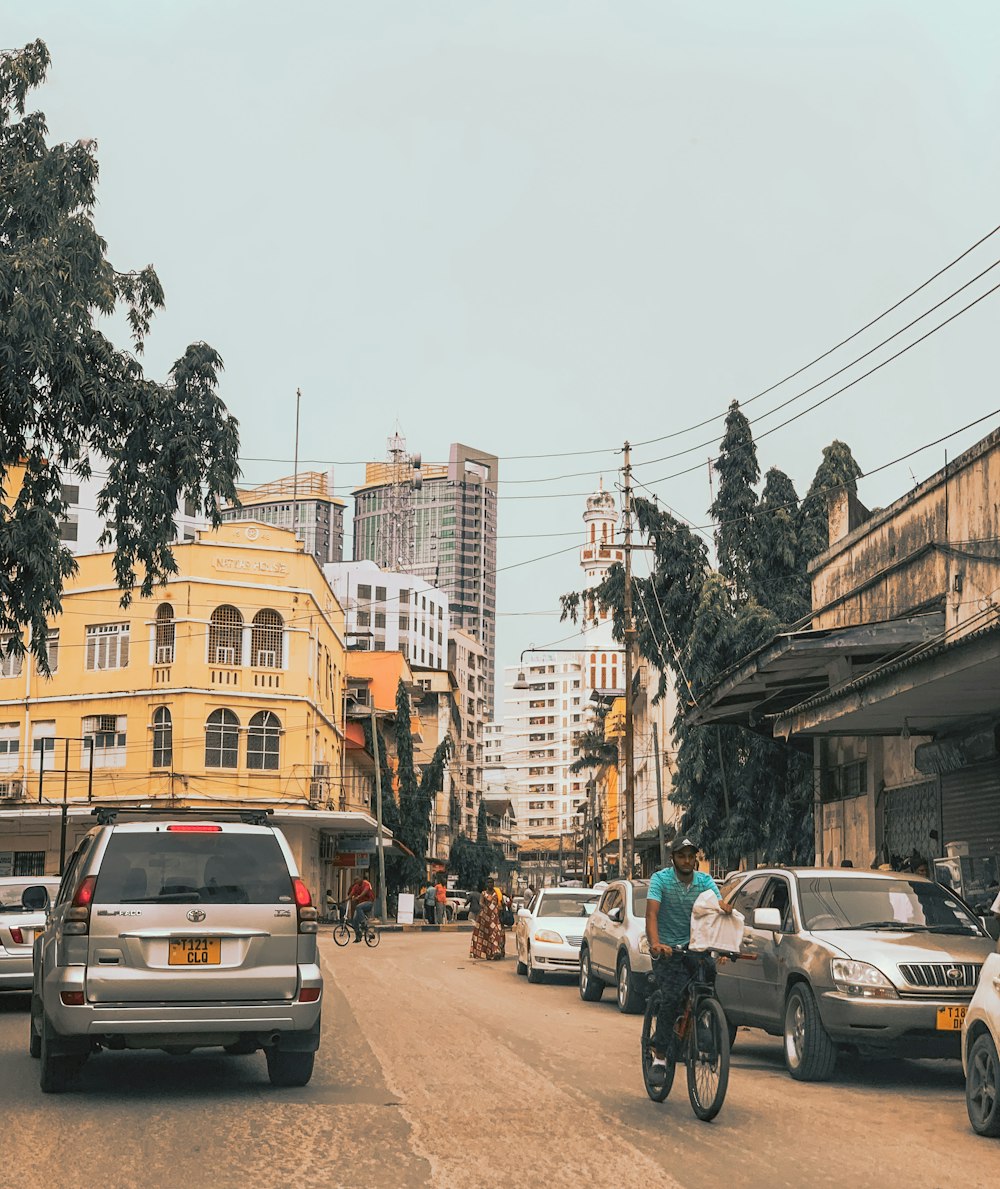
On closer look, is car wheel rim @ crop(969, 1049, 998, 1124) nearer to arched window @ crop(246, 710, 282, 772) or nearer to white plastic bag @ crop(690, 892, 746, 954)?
white plastic bag @ crop(690, 892, 746, 954)

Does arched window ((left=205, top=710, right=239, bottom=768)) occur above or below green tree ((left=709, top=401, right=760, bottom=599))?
below

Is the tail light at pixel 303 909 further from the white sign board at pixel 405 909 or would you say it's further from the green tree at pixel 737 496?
the white sign board at pixel 405 909

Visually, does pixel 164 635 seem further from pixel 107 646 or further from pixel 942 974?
pixel 942 974

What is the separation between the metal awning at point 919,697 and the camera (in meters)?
16.2

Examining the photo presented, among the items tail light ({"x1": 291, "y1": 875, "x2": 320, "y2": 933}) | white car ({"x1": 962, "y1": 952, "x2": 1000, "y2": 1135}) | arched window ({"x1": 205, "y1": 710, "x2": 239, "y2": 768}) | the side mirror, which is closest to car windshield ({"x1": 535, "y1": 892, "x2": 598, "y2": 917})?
the side mirror

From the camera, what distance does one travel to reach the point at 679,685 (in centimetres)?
3525

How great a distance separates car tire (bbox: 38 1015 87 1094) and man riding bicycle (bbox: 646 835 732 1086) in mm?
3795

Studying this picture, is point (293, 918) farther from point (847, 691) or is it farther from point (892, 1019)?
point (847, 691)

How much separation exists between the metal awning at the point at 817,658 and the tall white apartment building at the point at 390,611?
98753 mm

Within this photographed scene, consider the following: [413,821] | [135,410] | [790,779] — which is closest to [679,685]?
[790,779]

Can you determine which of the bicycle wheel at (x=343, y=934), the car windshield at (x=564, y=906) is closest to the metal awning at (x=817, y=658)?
the car windshield at (x=564, y=906)

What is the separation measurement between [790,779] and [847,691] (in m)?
14.9

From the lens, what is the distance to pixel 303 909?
35.1 feet

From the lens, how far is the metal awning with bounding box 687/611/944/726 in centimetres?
2144
